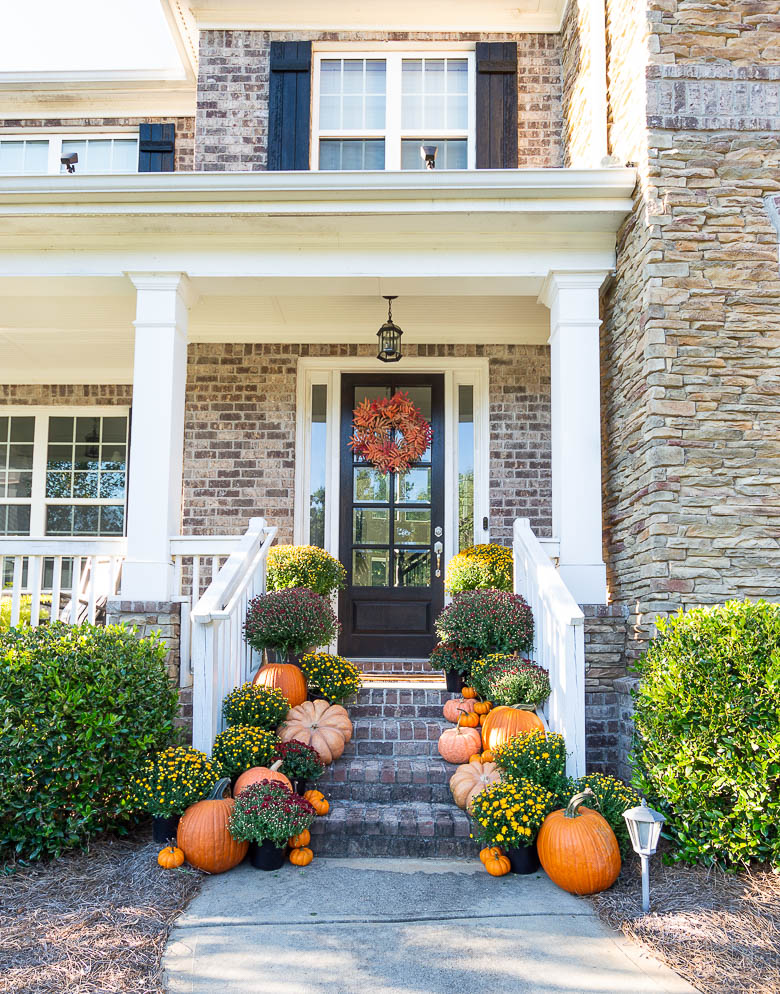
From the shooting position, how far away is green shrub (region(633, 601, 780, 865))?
3637 mm

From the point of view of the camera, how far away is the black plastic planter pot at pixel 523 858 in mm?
3900

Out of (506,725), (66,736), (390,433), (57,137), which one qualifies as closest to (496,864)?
(506,725)

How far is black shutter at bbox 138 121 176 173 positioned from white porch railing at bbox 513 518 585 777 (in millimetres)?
5431

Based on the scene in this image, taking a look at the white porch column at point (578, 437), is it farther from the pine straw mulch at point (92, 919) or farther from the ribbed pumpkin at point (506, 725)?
the pine straw mulch at point (92, 919)

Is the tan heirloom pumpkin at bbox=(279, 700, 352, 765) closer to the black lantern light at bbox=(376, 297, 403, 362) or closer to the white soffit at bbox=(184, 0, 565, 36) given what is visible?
the black lantern light at bbox=(376, 297, 403, 362)

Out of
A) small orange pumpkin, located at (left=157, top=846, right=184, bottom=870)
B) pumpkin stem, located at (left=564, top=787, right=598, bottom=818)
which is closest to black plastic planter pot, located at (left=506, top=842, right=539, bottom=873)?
pumpkin stem, located at (left=564, top=787, right=598, bottom=818)

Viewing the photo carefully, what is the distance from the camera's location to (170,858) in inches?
152

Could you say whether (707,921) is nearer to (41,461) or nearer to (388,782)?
(388,782)

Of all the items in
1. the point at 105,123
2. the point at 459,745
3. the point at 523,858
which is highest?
the point at 105,123

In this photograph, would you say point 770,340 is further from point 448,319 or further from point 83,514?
point 83,514

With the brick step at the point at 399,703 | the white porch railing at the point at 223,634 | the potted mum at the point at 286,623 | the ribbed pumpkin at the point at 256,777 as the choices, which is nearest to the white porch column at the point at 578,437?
the brick step at the point at 399,703

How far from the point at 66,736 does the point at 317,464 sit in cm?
380

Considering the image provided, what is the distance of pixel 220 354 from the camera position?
295 inches

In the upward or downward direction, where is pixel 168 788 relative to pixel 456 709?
downward
